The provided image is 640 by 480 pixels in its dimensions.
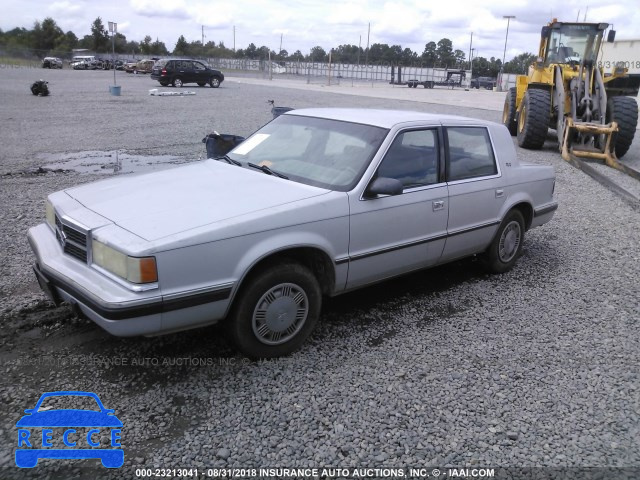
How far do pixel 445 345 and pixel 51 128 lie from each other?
42.0 feet

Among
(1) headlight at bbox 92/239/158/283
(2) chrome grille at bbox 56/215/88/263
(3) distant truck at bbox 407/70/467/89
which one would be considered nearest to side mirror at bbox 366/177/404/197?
(1) headlight at bbox 92/239/158/283

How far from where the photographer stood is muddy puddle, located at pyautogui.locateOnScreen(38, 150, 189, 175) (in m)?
8.91

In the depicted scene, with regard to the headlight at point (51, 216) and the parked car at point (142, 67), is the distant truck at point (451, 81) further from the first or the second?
the headlight at point (51, 216)

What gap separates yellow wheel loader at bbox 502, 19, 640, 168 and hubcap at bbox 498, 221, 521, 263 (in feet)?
23.7

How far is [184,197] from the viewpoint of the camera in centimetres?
348

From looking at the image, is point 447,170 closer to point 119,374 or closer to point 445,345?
point 445,345

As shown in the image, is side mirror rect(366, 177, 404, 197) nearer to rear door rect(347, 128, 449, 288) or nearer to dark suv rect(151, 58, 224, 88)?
rear door rect(347, 128, 449, 288)

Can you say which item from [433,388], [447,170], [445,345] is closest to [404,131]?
[447,170]

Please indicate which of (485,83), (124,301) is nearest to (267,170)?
(124,301)

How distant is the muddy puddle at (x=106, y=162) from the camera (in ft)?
29.2

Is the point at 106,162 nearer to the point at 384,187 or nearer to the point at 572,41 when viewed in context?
the point at 384,187

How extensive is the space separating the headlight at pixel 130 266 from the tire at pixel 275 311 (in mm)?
599

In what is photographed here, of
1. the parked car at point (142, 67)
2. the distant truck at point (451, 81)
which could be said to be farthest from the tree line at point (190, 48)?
the parked car at point (142, 67)

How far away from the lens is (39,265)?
3.38 metres
